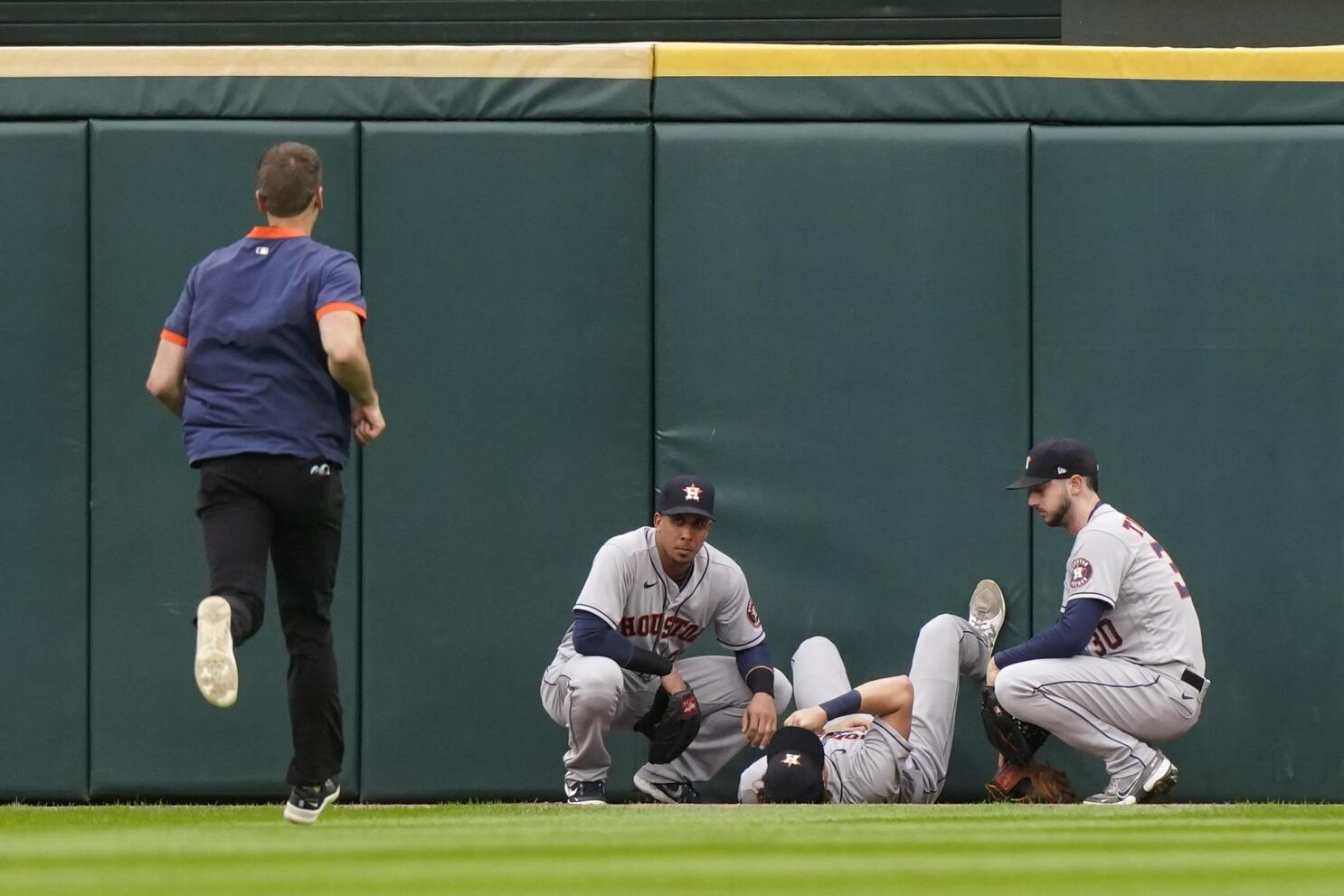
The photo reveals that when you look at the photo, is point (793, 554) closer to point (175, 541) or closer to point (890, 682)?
point (890, 682)

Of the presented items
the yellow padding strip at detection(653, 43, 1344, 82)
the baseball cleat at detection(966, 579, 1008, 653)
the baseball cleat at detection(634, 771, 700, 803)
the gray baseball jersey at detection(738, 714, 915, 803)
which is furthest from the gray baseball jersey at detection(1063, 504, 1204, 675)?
the yellow padding strip at detection(653, 43, 1344, 82)

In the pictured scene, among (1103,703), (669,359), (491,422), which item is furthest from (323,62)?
(1103,703)

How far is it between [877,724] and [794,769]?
24.4 inches

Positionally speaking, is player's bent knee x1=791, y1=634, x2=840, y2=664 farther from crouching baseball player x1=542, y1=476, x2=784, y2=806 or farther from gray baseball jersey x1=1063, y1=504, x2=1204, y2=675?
gray baseball jersey x1=1063, y1=504, x2=1204, y2=675

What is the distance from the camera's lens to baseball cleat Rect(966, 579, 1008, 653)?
7.36m

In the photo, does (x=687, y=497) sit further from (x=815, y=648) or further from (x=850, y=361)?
(x=850, y=361)

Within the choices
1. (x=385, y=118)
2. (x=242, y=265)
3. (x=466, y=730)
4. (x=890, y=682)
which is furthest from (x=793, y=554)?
(x=242, y=265)

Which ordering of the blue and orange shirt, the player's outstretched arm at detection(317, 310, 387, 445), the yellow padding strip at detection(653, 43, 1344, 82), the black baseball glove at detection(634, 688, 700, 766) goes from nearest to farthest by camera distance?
the player's outstretched arm at detection(317, 310, 387, 445) → the blue and orange shirt → the black baseball glove at detection(634, 688, 700, 766) → the yellow padding strip at detection(653, 43, 1344, 82)

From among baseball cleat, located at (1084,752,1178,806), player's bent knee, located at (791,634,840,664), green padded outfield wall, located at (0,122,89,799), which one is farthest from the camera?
green padded outfield wall, located at (0,122,89,799)

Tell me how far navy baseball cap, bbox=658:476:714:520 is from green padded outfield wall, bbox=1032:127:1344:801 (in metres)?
1.48

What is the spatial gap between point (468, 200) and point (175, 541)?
5.67ft

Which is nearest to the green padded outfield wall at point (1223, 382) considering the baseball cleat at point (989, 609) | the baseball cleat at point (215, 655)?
the baseball cleat at point (989, 609)

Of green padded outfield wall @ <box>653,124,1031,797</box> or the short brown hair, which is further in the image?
green padded outfield wall @ <box>653,124,1031,797</box>

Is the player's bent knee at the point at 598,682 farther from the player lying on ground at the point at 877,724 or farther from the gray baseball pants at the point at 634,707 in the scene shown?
the player lying on ground at the point at 877,724
